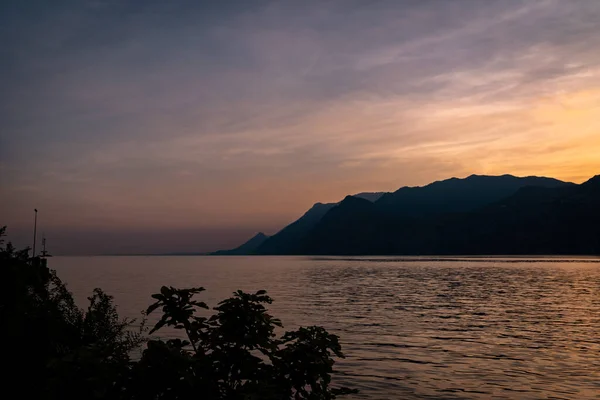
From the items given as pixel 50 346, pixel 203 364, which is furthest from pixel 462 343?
pixel 203 364

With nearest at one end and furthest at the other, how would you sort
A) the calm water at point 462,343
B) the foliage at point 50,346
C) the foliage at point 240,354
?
the foliage at point 50,346 → the foliage at point 240,354 → the calm water at point 462,343

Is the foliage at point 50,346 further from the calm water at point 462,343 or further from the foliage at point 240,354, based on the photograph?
the calm water at point 462,343

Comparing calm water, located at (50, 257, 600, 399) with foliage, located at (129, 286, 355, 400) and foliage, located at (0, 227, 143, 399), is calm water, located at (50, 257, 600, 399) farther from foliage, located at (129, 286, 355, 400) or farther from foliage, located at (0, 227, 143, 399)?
foliage, located at (129, 286, 355, 400)

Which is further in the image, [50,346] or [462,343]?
[462,343]

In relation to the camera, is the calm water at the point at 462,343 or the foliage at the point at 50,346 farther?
the calm water at the point at 462,343

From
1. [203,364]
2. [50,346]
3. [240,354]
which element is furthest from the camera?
[50,346]

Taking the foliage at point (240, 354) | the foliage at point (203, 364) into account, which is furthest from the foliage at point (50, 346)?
the foliage at point (240, 354)

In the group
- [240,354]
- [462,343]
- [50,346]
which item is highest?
[240,354]

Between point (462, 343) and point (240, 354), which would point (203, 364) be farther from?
point (462, 343)

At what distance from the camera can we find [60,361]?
21.8 ft

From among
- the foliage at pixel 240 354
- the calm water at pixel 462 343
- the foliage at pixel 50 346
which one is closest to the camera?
the foliage at pixel 50 346

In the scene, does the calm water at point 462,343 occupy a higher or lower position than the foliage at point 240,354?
lower

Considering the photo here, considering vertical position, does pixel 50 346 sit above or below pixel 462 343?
above

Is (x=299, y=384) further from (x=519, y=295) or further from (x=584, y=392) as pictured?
(x=519, y=295)
